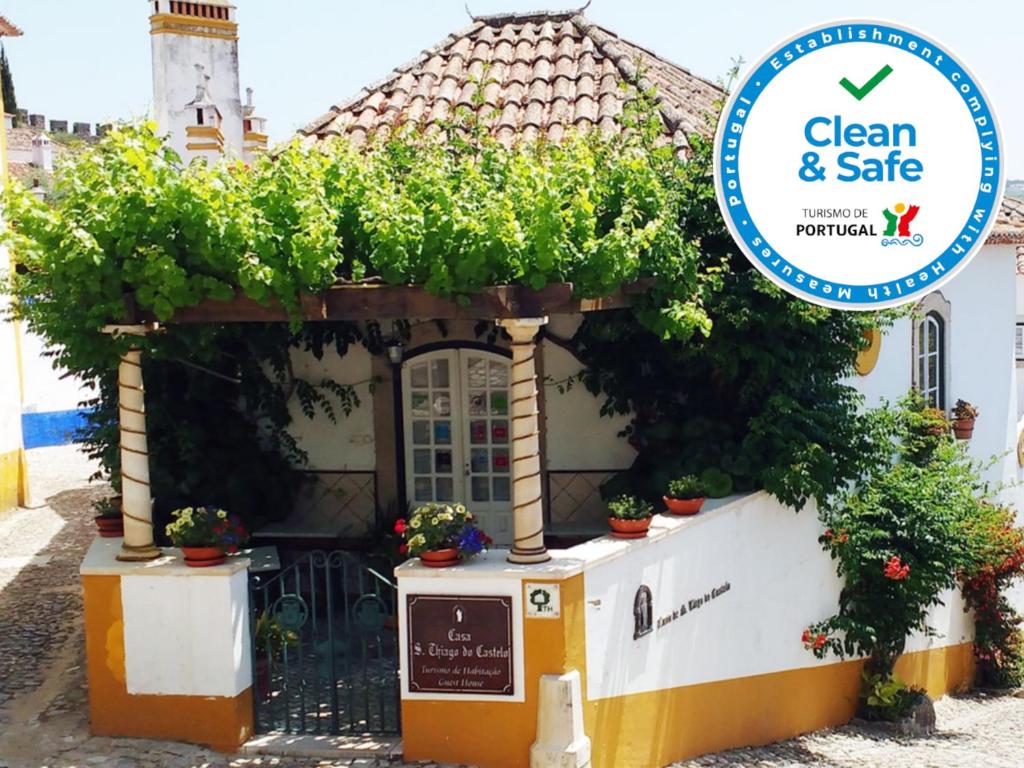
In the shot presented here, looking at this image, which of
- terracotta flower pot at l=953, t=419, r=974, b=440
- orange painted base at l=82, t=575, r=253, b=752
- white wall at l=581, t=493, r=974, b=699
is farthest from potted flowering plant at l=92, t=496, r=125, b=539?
terracotta flower pot at l=953, t=419, r=974, b=440

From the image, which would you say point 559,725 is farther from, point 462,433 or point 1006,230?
point 1006,230

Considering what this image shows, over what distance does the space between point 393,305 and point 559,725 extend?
111 inches

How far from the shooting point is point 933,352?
14.5m

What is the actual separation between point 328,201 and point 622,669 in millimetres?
3644

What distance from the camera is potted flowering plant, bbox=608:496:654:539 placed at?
8609mm

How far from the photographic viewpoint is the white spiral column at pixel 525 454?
805 centimetres

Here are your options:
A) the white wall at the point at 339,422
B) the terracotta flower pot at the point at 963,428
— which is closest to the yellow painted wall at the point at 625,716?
the terracotta flower pot at the point at 963,428

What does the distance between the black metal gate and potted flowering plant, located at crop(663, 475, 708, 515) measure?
2.18 metres

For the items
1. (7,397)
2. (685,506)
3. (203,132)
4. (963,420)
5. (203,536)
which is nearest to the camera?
(203,536)

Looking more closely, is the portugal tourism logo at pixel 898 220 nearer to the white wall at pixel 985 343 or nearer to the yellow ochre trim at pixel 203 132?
the white wall at pixel 985 343

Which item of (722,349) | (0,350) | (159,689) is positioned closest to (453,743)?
(159,689)

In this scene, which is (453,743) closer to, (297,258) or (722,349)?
(297,258)

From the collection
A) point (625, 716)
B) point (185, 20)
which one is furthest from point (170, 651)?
point (185, 20)

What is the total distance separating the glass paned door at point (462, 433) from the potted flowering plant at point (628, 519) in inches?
138
